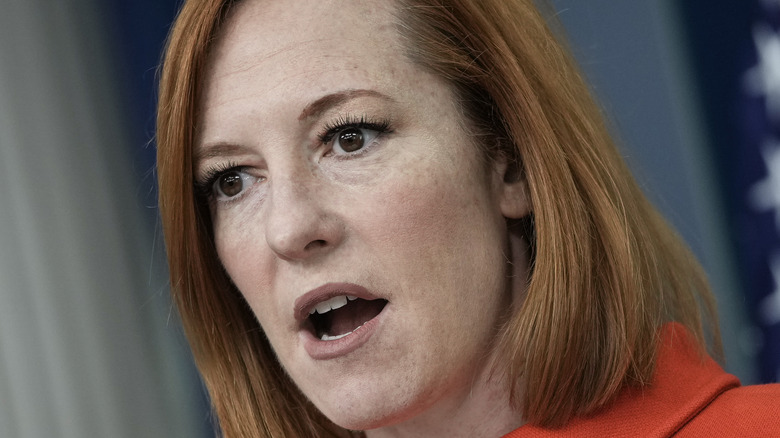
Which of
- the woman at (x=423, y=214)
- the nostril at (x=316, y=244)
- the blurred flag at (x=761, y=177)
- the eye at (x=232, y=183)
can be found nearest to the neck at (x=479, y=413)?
the woman at (x=423, y=214)

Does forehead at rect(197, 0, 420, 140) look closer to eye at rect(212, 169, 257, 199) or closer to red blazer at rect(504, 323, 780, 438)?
eye at rect(212, 169, 257, 199)

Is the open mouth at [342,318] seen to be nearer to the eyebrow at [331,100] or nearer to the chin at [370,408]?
the chin at [370,408]

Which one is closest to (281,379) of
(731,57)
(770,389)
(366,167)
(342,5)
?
(366,167)

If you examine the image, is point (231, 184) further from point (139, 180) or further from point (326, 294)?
point (139, 180)

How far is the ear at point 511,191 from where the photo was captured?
1351 mm

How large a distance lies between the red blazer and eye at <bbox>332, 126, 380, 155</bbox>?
17.8 inches

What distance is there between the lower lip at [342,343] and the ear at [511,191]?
→ 0.84 ft

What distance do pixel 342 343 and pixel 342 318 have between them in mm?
87

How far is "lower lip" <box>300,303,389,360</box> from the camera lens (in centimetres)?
123

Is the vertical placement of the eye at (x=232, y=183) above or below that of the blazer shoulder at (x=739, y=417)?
above

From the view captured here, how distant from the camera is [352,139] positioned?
1.28m

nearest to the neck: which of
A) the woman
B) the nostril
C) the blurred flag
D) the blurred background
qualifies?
the woman

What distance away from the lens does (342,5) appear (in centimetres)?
133

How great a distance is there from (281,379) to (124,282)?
1.26 metres
